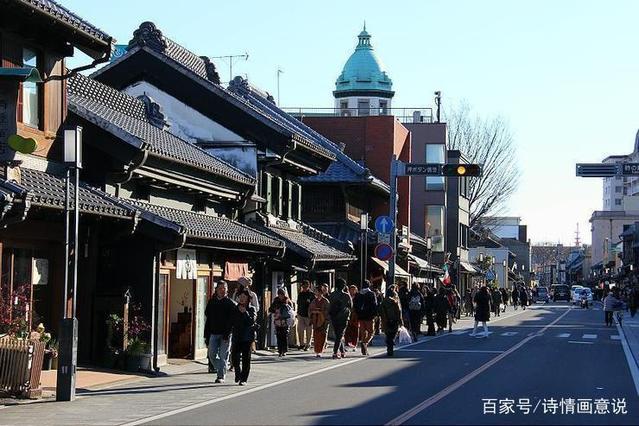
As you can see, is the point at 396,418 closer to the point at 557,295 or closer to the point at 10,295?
the point at 10,295

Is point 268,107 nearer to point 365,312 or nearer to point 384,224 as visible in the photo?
point 384,224

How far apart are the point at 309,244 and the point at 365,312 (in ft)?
21.8

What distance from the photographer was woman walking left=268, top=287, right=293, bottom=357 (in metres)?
27.5

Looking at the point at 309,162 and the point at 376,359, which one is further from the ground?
the point at 309,162

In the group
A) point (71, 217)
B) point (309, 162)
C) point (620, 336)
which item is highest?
point (309, 162)

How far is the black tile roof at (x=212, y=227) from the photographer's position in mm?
23922

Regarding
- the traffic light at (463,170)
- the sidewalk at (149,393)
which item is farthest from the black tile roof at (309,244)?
the sidewalk at (149,393)

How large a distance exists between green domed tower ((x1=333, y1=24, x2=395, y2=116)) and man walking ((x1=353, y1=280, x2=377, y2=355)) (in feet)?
188

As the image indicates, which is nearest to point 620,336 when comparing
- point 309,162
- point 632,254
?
point 309,162

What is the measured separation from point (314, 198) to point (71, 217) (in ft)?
86.4

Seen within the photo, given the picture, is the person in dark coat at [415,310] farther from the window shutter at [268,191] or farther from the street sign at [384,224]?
the window shutter at [268,191]

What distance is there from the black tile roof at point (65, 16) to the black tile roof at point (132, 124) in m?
1.64

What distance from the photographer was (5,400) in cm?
1672

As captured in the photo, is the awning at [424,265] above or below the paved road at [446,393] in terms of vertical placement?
above
